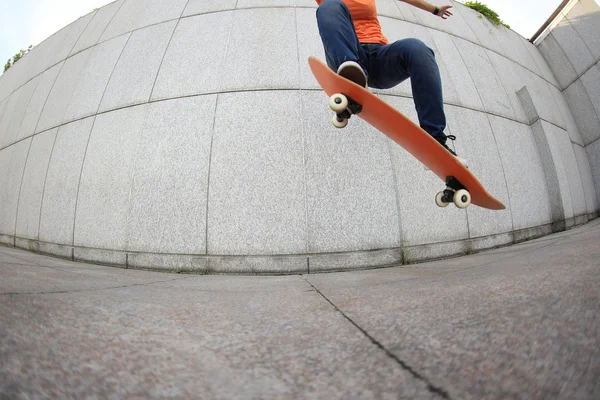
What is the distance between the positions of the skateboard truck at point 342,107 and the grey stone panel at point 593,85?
31.2 ft

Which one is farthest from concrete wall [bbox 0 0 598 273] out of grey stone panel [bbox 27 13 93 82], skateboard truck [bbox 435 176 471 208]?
skateboard truck [bbox 435 176 471 208]

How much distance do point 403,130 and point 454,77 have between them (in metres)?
3.77

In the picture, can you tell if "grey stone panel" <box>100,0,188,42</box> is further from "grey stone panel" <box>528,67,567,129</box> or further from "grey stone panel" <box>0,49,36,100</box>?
"grey stone panel" <box>528,67,567,129</box>

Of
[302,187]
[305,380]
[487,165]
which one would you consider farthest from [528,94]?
[305,380]

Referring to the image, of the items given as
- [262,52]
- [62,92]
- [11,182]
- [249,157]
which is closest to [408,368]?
[249,157]

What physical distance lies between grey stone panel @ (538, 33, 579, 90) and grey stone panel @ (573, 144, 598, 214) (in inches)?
86.7

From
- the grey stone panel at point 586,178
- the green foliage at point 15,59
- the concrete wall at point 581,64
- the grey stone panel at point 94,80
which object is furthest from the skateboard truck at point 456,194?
the green foliage at point 15,59

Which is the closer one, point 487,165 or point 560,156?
point 487,165

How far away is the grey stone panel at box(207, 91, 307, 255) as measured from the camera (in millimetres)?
3389

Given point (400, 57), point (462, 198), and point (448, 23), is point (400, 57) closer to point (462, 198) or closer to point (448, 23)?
point (462, 198)

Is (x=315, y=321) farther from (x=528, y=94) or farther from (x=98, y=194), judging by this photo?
(x=528, y=94)

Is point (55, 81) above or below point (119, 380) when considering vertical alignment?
above

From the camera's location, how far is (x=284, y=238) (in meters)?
3.37

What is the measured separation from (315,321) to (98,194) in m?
4.78
